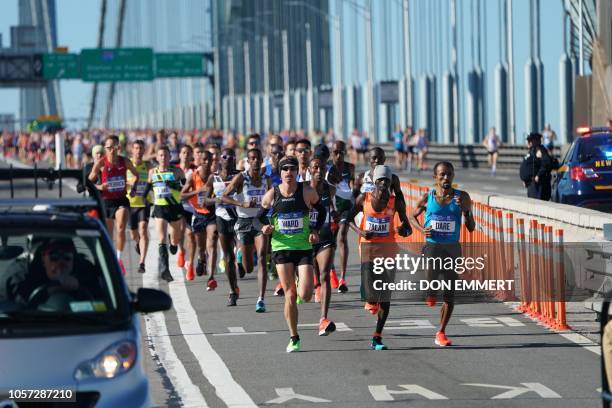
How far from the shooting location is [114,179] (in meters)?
20.4

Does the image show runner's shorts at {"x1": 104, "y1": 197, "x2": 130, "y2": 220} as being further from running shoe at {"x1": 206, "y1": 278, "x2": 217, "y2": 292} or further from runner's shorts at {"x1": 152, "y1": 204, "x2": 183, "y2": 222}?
running shoe at {"x1": 206, "y1": 278, "x2": 217, "y2": 292}

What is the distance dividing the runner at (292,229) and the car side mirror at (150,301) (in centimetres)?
504

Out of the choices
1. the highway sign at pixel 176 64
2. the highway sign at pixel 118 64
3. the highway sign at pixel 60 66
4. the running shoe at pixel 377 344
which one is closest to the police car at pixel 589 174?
the running shoe at pixel 377 344

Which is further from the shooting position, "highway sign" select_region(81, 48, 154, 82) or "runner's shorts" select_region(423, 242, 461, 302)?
"highway sign" select_region(81, 48, 154, 82)

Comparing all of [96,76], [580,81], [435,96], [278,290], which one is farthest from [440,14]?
[278,290]

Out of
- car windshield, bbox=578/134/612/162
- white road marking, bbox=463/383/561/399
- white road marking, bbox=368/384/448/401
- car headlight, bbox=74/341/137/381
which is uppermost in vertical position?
car windshield, bbox=578/134/612/162

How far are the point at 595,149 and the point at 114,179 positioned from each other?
788 centimetres

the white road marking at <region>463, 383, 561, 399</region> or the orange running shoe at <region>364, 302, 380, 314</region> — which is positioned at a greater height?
the orange running shoe at <region>364, 302, 380, 314</region>

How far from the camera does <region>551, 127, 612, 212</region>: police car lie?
24.2m

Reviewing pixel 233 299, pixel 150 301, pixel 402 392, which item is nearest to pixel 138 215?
pixel 233 299

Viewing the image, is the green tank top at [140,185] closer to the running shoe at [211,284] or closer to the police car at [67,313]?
the running shoe at [211,284]

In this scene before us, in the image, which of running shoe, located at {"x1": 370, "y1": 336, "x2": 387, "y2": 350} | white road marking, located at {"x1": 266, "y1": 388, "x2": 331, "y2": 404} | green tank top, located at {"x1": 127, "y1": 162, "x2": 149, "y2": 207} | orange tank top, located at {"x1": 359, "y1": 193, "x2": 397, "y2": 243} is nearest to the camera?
white road marking, located at {"x1": 266, "y1": 388, "x2": 331, "y2": 404}

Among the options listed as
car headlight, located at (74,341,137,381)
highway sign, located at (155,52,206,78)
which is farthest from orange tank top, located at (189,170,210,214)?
highway sign, located at (155,52,206,78)

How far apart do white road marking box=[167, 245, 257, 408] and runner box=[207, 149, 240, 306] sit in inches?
19.2
